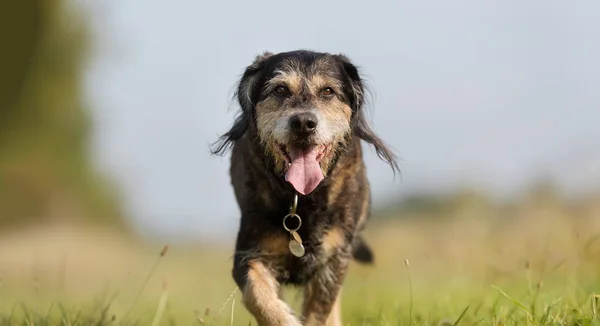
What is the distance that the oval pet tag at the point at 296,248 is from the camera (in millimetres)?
4992

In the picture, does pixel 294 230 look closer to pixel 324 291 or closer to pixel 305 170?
pixel 305 170

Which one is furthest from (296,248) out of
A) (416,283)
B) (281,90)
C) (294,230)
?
(416,283)

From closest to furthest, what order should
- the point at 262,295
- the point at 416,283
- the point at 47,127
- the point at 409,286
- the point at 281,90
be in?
the point at 262,295 < the point at 281,90 < the point at 409,286 < the point at 416,283 < the point at 47,127

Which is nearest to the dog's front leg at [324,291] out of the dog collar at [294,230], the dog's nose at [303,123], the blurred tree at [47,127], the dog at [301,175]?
the dog at [301,175]

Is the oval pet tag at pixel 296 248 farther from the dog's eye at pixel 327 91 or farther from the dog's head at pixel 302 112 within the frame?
the dog's eye at pixel 327 91

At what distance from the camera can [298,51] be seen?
538 cm

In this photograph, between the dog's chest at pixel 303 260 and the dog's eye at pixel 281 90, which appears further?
the dog's eye at pixel 281 90

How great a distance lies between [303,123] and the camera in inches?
189

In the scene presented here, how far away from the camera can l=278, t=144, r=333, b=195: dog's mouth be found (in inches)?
194

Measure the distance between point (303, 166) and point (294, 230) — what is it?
16.2 inches

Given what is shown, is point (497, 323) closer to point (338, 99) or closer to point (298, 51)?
point (338, 99)

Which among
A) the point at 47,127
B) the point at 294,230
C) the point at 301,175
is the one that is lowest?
the point at 47,127

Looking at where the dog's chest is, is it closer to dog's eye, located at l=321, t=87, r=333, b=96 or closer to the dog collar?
the dog collar

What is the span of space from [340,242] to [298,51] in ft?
4.11
